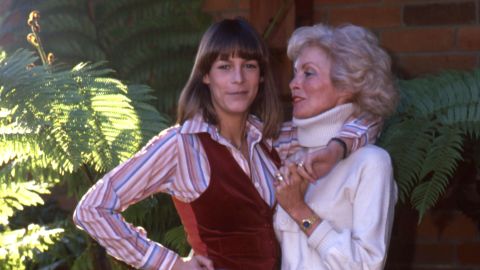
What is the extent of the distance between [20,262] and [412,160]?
55.8 inches

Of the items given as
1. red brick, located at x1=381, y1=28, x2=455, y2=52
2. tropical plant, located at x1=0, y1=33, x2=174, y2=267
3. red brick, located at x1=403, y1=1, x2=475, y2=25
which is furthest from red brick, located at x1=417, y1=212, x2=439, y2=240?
tropical plant, located at x1=0, y1=33, x2=174, y2=267

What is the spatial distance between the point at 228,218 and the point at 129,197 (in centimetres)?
25

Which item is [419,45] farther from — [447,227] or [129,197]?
[129,197]

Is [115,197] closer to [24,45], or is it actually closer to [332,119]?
[332,119]

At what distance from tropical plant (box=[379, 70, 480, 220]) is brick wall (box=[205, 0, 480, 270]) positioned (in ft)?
2.33

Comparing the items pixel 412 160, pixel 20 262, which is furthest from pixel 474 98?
pixel 20 262

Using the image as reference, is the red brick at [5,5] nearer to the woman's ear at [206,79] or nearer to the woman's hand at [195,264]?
the woman's ear at [206,79]

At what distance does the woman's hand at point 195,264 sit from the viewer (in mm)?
2512

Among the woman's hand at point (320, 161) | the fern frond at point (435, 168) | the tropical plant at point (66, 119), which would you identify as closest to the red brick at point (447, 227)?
the fern frond at point (435, 168)

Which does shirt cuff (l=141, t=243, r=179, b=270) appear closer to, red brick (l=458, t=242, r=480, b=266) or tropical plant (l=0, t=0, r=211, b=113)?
tropical plant (l=0, t=0, r=211, b=113)

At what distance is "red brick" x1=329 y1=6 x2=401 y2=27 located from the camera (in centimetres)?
421

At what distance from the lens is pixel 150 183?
98.0 inches

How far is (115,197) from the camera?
2.47m

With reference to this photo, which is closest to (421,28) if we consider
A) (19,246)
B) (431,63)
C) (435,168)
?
(431,63)
